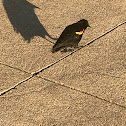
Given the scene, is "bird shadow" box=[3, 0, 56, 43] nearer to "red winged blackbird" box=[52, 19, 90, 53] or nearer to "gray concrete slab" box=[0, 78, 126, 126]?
"red winged blackbird" box=[52, 19, 90, 53]

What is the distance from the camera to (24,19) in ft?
18.2

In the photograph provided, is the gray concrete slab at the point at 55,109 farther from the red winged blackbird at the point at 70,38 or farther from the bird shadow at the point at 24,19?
the bird shadow at the point at 24,19

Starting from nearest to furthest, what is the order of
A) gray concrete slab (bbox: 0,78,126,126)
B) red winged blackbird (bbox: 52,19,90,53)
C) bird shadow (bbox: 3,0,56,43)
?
gray concrete slab (bbox: 0,78,126,126), red winged blackbird (bbox: 52,19,90,53), bird shadow (bbox: 3,0,56,43)

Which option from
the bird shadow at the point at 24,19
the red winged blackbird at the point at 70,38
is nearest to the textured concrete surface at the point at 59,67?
the bird shadow at the point at 24,19

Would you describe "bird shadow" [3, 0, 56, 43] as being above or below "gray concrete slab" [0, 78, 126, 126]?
above

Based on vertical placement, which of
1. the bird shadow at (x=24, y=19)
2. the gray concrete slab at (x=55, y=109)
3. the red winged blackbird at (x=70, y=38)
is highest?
the bird shadow at (x=24, y=19)

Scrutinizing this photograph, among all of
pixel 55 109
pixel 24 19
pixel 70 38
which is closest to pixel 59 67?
pixel 70 38

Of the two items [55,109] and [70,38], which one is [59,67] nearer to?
[70,38]

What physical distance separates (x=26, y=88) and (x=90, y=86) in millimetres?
956

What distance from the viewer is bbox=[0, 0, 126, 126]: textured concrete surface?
3854 millimetres

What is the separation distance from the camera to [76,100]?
4.02 metres

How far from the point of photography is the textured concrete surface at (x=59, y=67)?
3.85 metres

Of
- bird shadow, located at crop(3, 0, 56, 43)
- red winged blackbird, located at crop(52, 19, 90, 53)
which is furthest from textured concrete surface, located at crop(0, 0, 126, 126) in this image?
red winged blackbird, located at crop(52, 19, 90, 53)

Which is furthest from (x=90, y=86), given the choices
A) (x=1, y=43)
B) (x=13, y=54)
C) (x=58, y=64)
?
(x=1, y=43)
